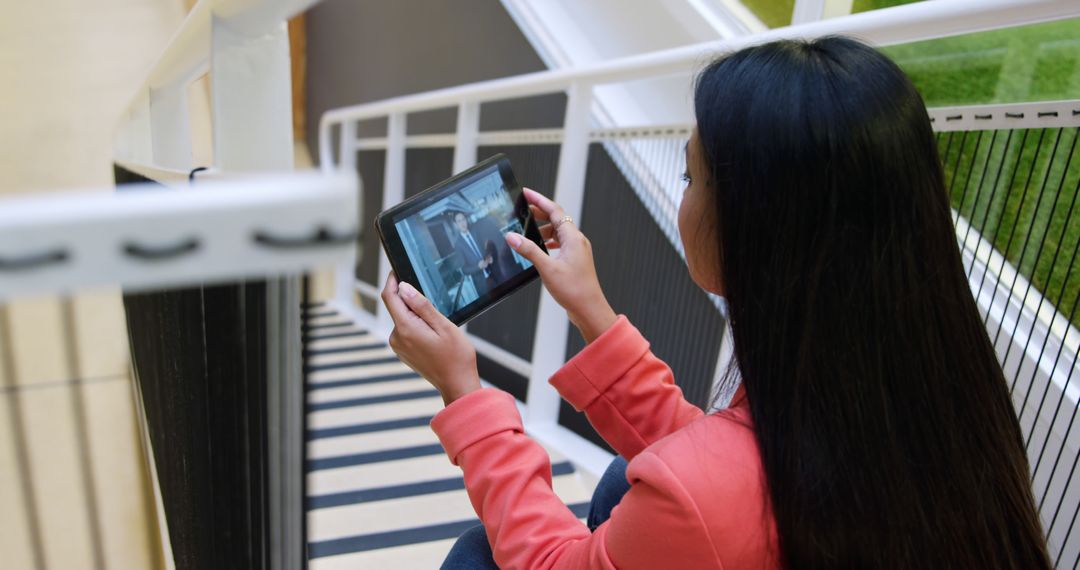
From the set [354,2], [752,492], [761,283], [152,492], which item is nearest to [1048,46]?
[761,283]

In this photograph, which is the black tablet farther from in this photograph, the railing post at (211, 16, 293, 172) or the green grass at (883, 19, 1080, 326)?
the green grass at (883, 19, 1080, 326)

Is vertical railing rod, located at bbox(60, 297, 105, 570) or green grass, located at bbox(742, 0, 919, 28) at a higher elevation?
green grass, located at bbox(742, 0, 919, 28)

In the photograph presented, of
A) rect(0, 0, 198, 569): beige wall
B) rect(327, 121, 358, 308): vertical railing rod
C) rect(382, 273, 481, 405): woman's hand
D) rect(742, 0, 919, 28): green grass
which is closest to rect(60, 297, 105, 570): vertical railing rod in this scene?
rect(0, 0, 198, 569): beige wall

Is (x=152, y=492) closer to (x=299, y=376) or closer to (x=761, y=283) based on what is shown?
(x=299, y=376)

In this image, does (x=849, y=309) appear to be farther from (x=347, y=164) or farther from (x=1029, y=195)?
(x=347, y=164)

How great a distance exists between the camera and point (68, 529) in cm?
75

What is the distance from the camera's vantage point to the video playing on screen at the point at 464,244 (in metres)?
0.90

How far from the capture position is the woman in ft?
1.84

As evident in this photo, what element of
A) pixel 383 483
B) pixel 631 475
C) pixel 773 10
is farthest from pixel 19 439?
pixel 773 10

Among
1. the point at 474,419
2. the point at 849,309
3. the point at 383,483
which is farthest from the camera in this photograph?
the point at 383,483

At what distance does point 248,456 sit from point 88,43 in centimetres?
421

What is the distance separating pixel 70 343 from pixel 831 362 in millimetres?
549

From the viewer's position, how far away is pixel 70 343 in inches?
18.5

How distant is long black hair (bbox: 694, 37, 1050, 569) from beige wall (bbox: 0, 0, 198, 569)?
50cm
